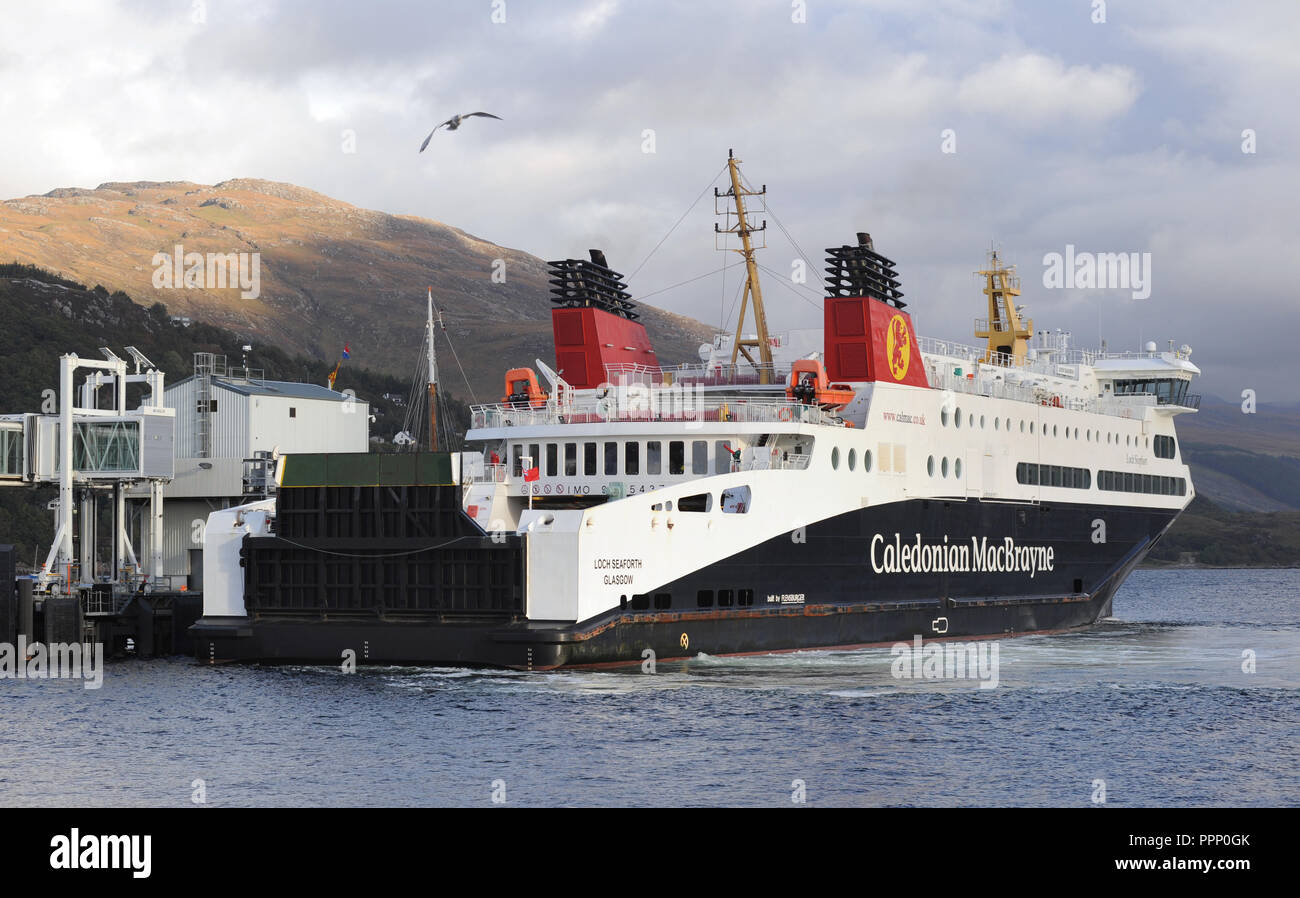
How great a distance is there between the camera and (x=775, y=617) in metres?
34.2

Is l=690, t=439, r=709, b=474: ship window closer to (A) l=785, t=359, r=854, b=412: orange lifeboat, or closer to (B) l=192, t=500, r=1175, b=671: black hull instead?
(B) l=192, t=500, r=1175, b=671: black hull

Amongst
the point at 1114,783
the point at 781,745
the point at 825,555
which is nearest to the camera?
the point at 1114,783

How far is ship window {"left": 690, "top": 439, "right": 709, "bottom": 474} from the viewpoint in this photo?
35438 mm

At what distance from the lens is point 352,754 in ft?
78.7

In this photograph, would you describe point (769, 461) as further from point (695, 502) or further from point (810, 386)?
point (810, 386)

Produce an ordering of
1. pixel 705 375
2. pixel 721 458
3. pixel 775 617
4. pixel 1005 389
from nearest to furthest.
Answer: pixel 775 617 → pixel 721 458 → pixel 705 375 → pixel 1005 389

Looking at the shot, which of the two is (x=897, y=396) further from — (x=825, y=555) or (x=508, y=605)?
(x=508, y=605)

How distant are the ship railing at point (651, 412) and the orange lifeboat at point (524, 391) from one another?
12 centimetres

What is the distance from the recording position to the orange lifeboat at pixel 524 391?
3766 cm

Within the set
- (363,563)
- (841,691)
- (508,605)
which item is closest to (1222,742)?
(841,691)

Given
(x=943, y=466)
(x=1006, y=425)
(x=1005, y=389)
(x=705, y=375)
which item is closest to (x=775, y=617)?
(x=943, y=466)

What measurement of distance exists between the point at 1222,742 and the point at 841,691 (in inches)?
282

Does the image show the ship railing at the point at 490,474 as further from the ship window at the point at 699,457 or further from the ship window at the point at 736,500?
the ship window at the point at 736,500

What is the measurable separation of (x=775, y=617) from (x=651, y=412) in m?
5.57
